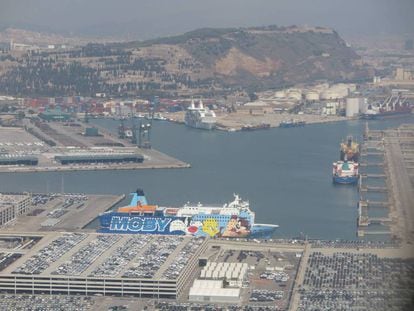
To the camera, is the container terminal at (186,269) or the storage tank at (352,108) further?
the storage tank at (352,108)

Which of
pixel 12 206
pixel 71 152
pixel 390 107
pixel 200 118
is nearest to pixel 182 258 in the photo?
pixel 12 206

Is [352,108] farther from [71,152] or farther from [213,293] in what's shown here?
[213,293]

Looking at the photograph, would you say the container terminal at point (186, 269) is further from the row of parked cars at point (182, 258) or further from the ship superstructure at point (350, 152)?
the ship superstructure at point (350, 152)

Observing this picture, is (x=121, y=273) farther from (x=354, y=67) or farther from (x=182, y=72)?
(x=354, y=67)

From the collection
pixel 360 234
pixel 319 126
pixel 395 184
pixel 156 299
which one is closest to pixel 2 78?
pixel 319 126

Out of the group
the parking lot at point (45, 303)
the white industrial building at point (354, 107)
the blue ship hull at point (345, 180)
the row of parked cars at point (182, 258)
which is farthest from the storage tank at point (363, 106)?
the parking lot at point (45, 303)

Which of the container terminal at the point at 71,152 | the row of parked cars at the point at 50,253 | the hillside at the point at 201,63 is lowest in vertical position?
the container terminal at the point at 71,152
